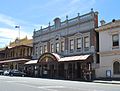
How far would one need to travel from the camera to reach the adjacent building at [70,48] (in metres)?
40.8

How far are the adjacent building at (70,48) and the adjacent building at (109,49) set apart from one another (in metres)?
1.51

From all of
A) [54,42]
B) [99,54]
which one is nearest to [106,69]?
[99,54]

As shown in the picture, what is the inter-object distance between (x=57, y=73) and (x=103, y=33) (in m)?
12.3

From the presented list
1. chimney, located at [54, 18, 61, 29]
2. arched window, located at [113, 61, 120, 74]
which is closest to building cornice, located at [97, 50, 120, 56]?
arched window, located at [113, 61, 120, 74]

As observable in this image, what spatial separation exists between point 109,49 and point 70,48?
9.17 metres

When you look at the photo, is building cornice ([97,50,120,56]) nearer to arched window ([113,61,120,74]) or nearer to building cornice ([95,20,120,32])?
arched window ([113,61,120,74])

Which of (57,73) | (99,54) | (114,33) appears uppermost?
(114,33)

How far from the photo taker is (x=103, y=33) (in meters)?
39.1

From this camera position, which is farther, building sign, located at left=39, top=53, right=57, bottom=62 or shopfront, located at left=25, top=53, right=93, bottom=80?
building sign, located at left=39, top=53, right=57, bottom=62

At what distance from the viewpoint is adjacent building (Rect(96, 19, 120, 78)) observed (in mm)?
36741

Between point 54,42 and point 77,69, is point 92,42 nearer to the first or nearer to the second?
point 77,69

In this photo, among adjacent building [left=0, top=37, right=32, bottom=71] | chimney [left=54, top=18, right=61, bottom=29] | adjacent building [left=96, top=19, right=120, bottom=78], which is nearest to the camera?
adjacent building [left=96, top=19, right=120, bottom=78]

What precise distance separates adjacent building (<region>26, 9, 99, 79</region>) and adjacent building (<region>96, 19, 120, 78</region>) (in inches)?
59.5

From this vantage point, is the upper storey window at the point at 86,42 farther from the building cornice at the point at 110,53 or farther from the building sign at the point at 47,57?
the building sign at the point at 47,57
